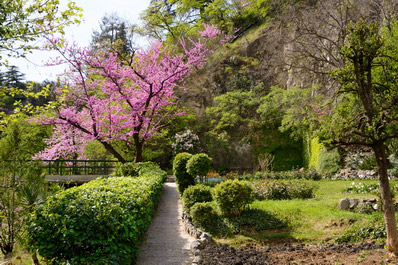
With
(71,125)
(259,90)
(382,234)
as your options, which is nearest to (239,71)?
(259,90)

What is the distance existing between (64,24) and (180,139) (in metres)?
12.2

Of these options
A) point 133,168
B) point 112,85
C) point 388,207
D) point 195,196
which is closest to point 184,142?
point 133,168

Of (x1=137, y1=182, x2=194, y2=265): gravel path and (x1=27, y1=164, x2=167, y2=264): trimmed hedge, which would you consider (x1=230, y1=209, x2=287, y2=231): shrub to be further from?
(x1=27, y1=164, x2=167, y2=264): trimmed hedge

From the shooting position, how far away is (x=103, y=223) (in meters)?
4.33

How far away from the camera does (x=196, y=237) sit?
720cm

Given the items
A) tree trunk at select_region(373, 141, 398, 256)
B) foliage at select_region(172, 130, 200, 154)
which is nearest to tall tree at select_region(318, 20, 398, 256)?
tree trunk at select_region(373, 141, 398, 256)

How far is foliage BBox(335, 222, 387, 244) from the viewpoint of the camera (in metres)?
6.09

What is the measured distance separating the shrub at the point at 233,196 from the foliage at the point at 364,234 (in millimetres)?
2273

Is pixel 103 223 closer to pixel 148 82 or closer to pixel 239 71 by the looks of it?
pixel 148 82

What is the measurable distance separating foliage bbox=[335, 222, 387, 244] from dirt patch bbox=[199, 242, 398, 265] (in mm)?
393

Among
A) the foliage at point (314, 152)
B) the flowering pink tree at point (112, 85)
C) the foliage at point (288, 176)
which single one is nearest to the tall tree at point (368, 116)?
the flowering pink tree at point (112, 85)

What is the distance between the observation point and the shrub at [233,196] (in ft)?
25.1

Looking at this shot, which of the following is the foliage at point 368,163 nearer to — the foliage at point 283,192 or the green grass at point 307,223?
the foliage at point 283,192

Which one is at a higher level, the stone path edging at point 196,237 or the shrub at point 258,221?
the shrub at point 258,221
